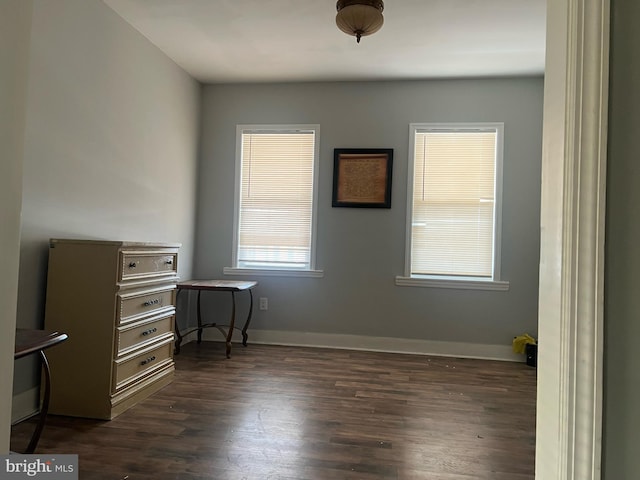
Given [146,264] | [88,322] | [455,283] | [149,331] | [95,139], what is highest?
[95,139]

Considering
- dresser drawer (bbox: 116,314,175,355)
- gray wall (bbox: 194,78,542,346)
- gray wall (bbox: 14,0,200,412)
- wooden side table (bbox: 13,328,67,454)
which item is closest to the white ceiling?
gray wall (bbox: 194,78,542,346)

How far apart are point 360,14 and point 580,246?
222 centimetres

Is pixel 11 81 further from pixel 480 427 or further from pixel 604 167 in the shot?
pixel 480 427

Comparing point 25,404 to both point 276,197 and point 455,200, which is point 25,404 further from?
point 455,200

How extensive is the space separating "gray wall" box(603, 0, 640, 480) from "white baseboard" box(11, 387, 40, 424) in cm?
262

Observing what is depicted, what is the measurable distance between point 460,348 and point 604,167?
3.48 metres

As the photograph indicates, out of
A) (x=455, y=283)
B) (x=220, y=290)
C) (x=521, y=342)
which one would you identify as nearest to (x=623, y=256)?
(x=220, y=290)

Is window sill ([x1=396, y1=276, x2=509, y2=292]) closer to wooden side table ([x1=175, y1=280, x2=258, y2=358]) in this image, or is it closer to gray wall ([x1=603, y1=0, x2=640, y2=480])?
wooden side table ([x1=175, y1=280, x2=258, y2=358])

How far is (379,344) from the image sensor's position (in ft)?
13.0

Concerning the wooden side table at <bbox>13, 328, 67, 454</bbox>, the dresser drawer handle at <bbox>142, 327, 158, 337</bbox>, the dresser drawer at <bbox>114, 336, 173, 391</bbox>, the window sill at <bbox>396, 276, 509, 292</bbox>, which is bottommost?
the dresser drawer at <bbox>114, 336, 173, 391</bbox>

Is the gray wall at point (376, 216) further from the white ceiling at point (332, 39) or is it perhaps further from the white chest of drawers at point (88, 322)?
the white chest of drawers at point (88, 322)

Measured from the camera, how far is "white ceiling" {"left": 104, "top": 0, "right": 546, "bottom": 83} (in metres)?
2.77

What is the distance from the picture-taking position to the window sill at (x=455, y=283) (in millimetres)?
3807

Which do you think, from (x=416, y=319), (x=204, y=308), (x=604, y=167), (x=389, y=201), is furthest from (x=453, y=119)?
(x=604, y=167)
